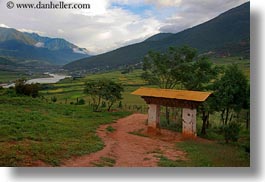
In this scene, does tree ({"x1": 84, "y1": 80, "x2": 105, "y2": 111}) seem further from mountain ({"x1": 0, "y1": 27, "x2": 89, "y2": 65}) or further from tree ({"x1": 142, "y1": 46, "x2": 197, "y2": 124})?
tree ({"x1": 142, "y1": 46, "x2": 197, "y2": 124})

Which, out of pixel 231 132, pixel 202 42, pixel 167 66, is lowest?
pixel 231 132

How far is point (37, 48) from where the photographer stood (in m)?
8.93

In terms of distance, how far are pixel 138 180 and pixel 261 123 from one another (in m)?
2.81

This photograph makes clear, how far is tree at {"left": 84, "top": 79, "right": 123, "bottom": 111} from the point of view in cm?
1166

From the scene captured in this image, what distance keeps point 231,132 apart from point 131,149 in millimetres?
2888

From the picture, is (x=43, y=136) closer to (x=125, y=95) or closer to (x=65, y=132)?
(x=65, y=132)

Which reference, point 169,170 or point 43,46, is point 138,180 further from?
point 43,46

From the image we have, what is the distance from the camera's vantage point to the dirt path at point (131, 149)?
6238mm

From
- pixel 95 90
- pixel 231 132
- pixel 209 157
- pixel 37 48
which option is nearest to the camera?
pixel 209 157

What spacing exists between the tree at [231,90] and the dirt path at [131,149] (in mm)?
1658

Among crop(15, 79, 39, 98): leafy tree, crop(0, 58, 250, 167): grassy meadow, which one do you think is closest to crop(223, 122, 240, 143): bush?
crop(0, 58, 250, 167): grassy meadow

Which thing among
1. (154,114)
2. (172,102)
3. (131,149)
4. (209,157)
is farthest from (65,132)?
(209,157)

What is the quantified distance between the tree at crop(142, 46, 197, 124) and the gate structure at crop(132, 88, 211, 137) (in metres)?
1.92

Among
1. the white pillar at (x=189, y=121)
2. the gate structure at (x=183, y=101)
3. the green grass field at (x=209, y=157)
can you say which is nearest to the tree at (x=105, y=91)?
the gate structure at (x=183, y=101)
